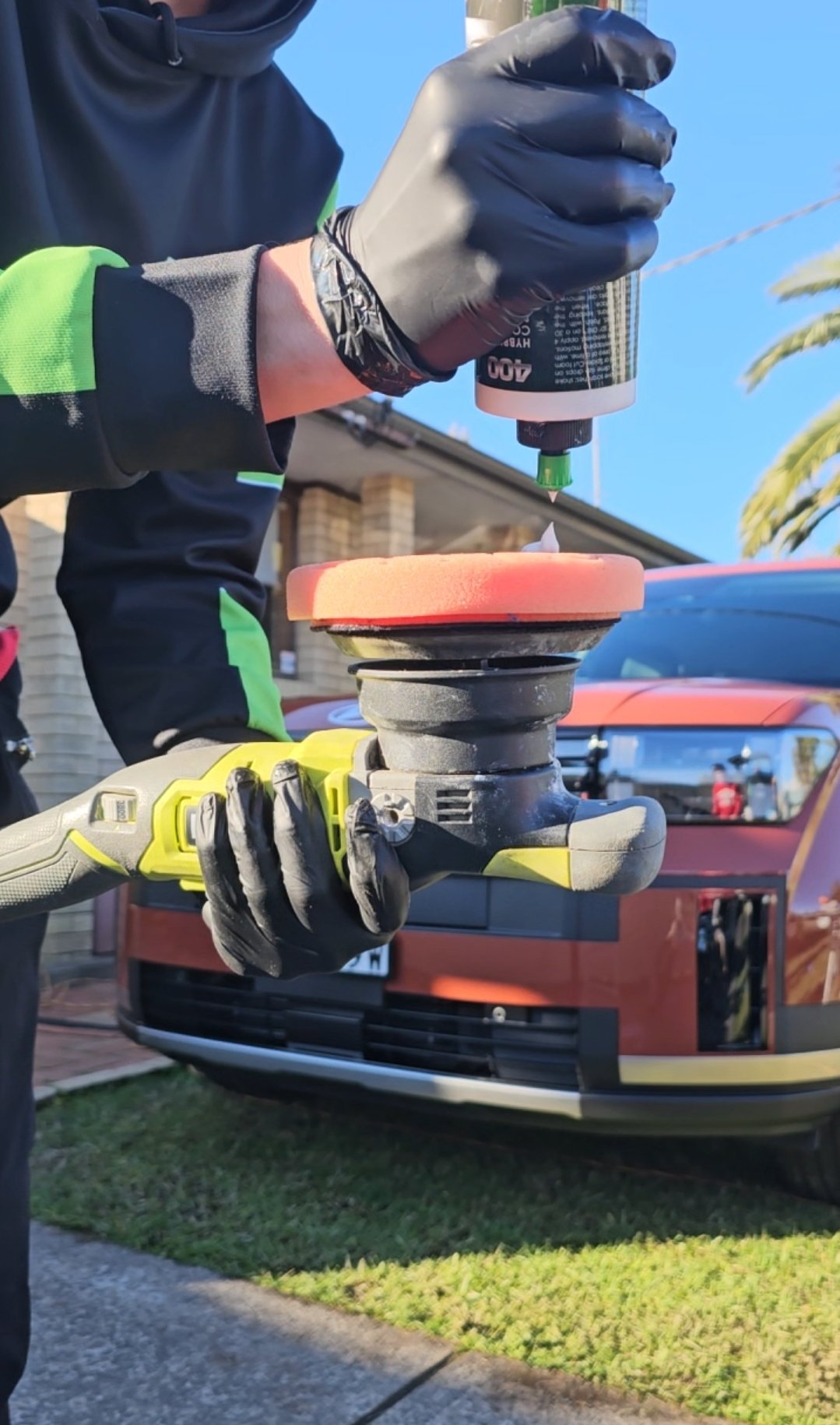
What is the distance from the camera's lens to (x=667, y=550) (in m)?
12.6

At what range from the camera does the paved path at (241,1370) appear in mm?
1988

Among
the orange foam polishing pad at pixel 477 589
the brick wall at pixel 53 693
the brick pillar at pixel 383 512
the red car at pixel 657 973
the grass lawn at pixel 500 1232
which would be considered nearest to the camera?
the orange foam polishing pad at pixel 477 589

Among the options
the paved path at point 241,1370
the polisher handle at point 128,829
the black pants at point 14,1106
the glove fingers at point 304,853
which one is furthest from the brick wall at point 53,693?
the glove fingers at point 304,853

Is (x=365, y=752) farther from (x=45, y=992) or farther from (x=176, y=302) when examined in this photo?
(x=45, y=992)

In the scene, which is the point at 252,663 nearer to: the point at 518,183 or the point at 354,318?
the point at 354,318

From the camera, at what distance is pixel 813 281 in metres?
10.9

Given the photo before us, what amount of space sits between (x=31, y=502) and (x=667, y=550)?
26.0 ft

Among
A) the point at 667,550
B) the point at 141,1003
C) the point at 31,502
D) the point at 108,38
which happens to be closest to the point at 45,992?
the point at 31,502

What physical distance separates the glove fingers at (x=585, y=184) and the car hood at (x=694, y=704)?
1.83 meters

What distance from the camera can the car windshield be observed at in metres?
3.10

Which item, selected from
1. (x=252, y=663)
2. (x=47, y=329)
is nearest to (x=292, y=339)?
(x=47, y=329)

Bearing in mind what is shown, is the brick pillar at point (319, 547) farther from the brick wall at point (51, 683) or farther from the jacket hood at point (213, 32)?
the jacket hood at point (213, 32)

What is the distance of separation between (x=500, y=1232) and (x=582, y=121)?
8.06 feet

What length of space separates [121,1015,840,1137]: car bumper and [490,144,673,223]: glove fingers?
2035mm
